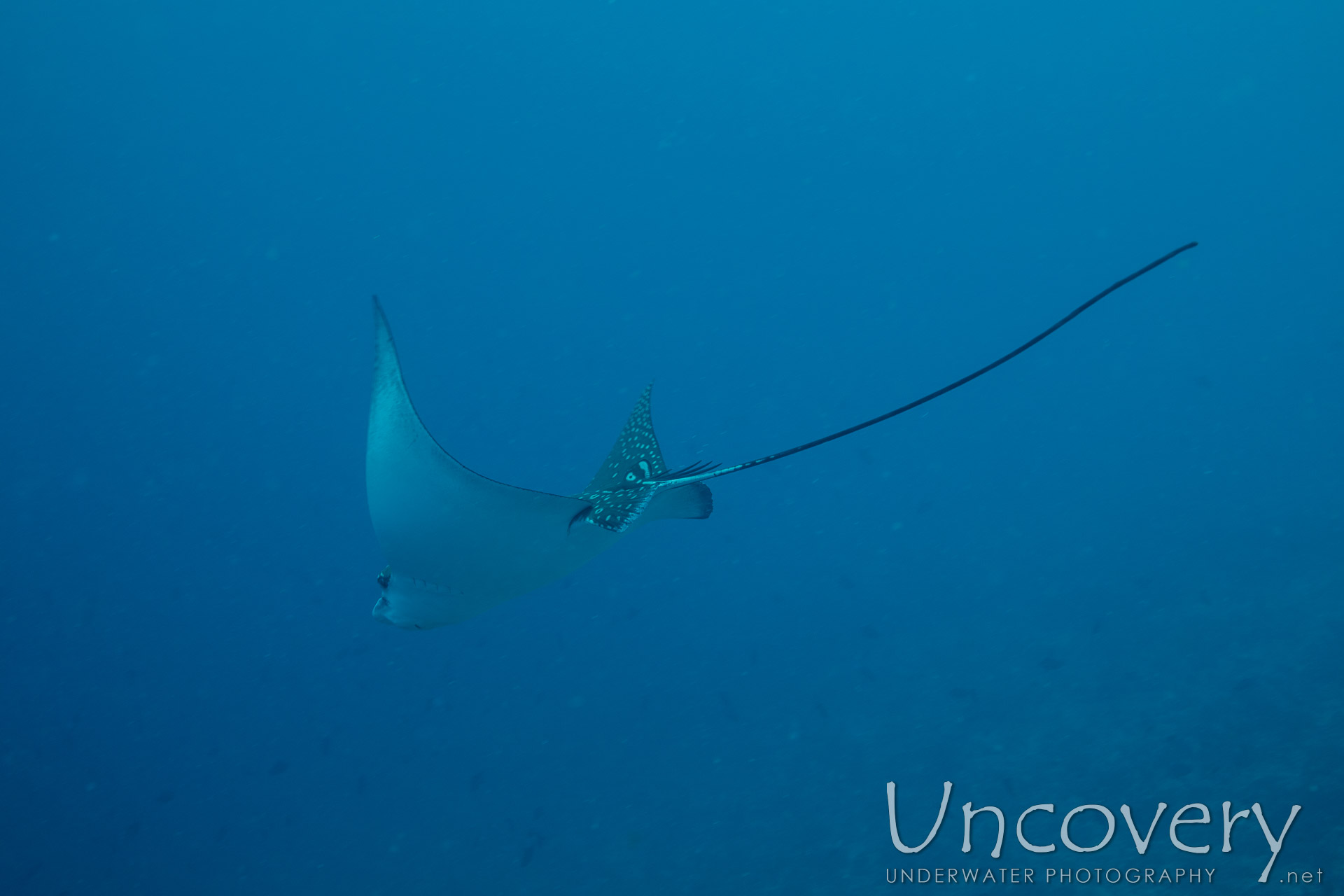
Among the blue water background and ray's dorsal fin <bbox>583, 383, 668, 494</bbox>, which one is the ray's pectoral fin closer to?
ray's dorsal fin <bbox>583, 383, 668, 494</bbox>

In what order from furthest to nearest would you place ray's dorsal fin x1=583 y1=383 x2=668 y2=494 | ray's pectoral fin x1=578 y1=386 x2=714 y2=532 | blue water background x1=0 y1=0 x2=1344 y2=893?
blue water background x1=0 y1=0 x2=1344 y2=893 < ray's dorsal fin x1=583 y1=383 x2=668 y2=494 < ray's pectoral fin x1=578 y1=386 x2=714 y2=532

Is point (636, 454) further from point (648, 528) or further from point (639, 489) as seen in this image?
point (648, 528)

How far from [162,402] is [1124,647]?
12448 millimetres

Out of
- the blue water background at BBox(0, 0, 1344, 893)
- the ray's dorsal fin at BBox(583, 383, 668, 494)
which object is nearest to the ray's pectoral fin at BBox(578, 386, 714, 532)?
the ray's dorsal fin at BBox(583, 383, 668, 494)

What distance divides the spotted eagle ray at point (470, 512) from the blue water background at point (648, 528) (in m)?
3.34

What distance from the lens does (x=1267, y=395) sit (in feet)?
45.3

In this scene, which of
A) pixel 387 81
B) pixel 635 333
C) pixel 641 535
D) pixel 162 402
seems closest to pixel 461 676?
pixel 641 535

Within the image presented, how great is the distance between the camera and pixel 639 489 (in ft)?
8.35

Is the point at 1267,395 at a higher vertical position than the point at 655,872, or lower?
higher

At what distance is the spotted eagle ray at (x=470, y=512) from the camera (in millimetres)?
2299

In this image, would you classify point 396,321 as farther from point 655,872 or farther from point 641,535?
point 655,872

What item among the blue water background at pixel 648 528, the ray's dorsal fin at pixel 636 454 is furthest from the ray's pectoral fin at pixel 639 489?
the blue water background at pixel 648 528

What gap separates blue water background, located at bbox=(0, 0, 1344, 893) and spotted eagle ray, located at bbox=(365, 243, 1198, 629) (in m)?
3.34

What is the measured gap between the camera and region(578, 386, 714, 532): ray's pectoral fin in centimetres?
255
